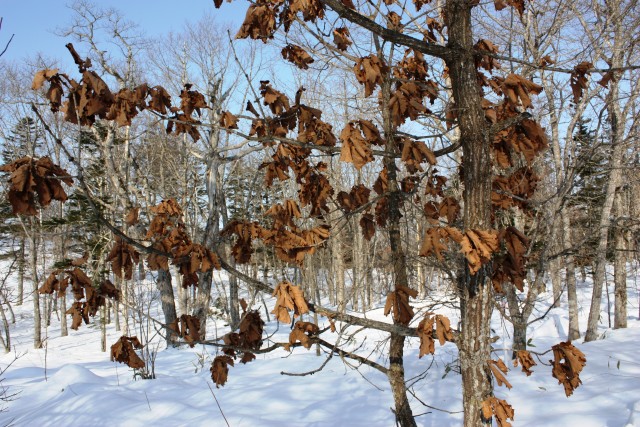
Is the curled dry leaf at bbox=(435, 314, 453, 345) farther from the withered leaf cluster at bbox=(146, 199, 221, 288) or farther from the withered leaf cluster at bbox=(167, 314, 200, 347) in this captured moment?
the withered leaf cluster at bbox=(167, 314, 200, 347)

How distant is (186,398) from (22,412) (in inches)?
68.4

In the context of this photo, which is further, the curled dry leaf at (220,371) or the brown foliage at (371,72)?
the curled dry leaf at (220,371)

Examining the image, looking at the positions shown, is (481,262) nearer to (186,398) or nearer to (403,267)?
(403,267)

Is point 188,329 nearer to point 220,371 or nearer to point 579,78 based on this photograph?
point 220,371

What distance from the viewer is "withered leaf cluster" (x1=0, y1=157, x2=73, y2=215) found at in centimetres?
155

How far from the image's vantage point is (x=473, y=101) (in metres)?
1.97

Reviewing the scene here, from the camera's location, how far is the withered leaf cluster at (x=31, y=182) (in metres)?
1.55

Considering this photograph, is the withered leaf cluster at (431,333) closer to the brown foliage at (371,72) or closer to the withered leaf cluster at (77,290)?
the brown foliage at (371,72)

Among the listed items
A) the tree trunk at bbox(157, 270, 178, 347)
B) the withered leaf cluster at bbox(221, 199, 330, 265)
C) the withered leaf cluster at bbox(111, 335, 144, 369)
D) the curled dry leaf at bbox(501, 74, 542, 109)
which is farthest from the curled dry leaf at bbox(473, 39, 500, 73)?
the tree trunk at bbox(157, 270, 178, 347)

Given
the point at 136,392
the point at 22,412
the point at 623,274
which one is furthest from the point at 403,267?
the point at 623,274

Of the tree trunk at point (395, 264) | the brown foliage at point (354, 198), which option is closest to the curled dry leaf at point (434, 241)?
the tree trunk at point (395, 264)

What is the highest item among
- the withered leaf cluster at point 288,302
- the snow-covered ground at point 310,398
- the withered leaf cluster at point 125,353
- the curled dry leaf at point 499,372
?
the withered leaf cluster at point 288,302

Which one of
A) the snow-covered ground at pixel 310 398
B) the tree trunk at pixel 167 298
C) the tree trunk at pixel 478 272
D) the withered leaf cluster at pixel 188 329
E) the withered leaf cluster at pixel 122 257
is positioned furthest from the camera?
the tree trunk at pixel 167 298

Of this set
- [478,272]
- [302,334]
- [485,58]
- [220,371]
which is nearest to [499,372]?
[478,272]
